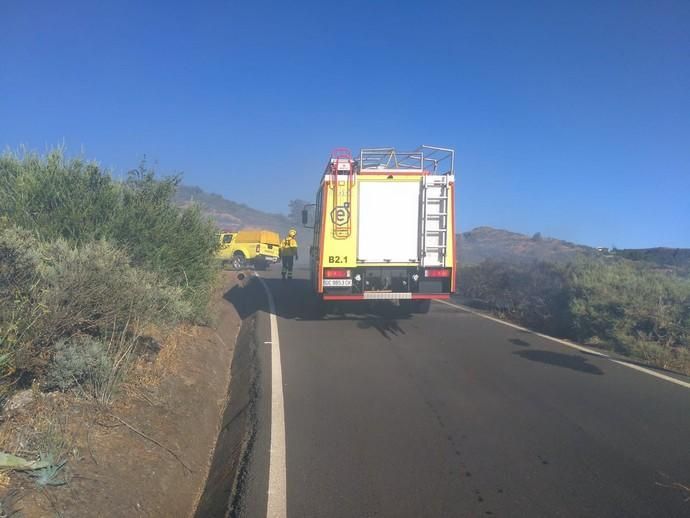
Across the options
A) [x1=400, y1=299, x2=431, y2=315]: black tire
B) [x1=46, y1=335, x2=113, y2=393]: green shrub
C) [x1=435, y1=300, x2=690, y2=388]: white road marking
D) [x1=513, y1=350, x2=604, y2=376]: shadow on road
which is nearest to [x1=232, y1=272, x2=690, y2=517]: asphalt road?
[x1=513, y1=350, x2=604, y2=376]: shadow on road

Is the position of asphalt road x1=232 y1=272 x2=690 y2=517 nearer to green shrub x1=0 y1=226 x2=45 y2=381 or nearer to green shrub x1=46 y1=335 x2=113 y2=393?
green shrub x1=46 y1=335 x2=113 y2=393

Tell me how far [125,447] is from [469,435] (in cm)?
319

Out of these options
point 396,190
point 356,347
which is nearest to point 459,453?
point 356,347

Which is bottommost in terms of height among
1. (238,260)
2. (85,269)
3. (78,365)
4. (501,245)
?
(78,365)

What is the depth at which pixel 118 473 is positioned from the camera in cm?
414

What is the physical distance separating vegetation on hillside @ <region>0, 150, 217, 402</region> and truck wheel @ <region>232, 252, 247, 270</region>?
875 inches

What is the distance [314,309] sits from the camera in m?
14.4

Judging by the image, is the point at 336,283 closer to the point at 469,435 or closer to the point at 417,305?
the point at 417,305

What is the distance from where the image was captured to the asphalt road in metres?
4.04

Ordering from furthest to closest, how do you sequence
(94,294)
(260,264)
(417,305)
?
1. (260,264)
2. (417,305)
3. (94,294)

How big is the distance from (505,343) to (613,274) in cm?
402

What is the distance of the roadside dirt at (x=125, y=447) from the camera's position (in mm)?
3574

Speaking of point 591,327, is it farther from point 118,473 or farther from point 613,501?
point 118,473

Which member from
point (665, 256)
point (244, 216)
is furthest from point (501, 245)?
point (244, 216)
